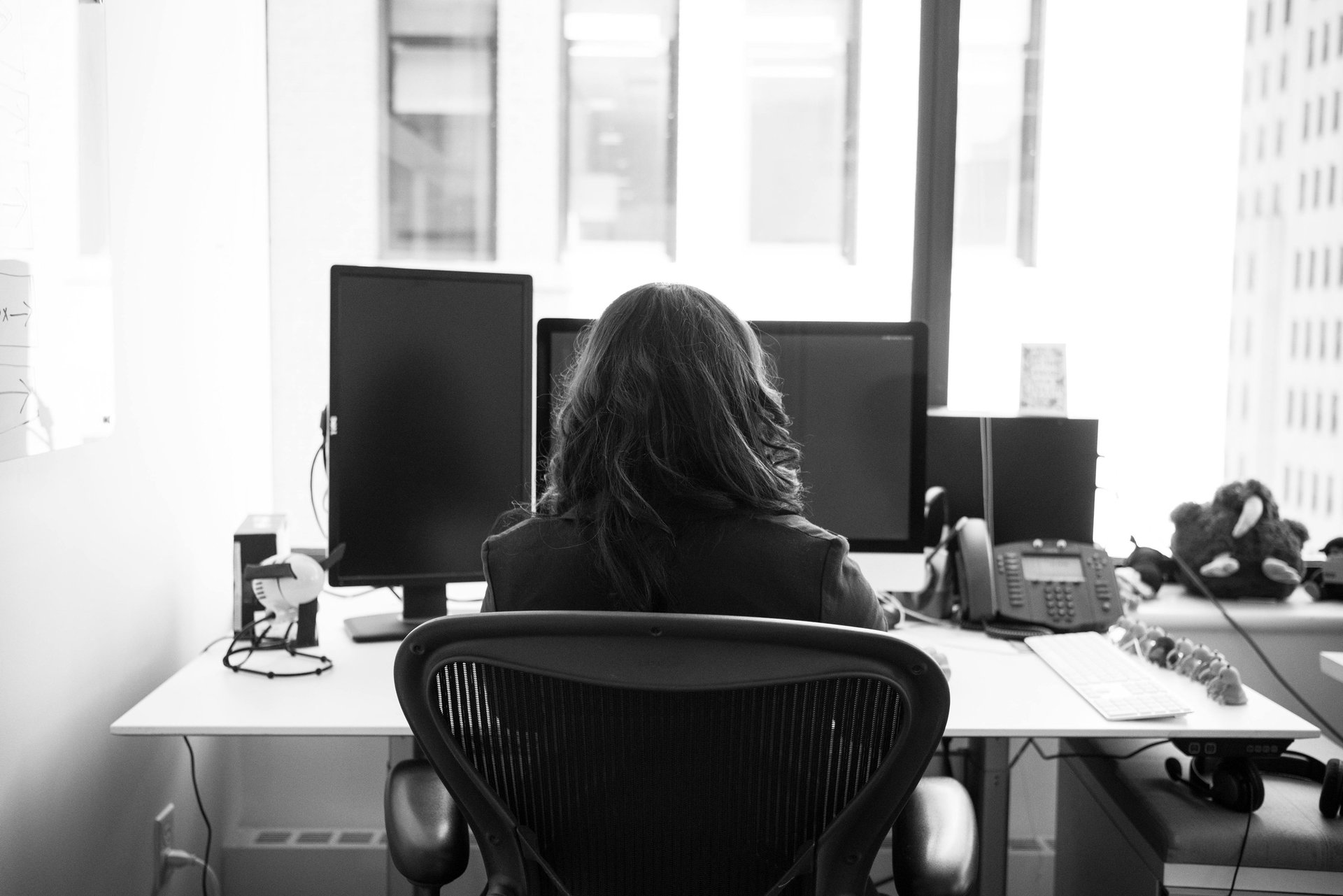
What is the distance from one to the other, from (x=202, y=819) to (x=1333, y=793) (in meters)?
1.98

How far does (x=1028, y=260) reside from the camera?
8.79 ft

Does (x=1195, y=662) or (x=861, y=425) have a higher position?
(x=861, y=425)

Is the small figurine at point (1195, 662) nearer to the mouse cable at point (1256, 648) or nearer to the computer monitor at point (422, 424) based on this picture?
the mouse cable at point (1256, 648)

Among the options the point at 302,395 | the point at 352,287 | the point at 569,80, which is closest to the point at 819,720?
the point at 352,287

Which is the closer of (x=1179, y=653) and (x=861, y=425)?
(x=1179, y=653)

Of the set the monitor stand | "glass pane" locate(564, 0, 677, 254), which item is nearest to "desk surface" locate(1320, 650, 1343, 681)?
the monitor stand

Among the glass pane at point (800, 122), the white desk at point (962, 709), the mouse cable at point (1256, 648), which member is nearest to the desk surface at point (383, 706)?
the white desk at point (962, 709)

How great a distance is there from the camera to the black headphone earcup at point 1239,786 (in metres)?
1.55

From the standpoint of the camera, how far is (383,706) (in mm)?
1515

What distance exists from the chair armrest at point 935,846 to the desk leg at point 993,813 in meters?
0.60

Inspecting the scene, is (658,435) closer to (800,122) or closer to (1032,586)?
(1032,586)

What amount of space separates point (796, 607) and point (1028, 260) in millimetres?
1905

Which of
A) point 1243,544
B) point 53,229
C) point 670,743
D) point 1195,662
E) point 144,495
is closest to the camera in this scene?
point 670,743

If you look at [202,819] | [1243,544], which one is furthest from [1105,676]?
[202,819]
